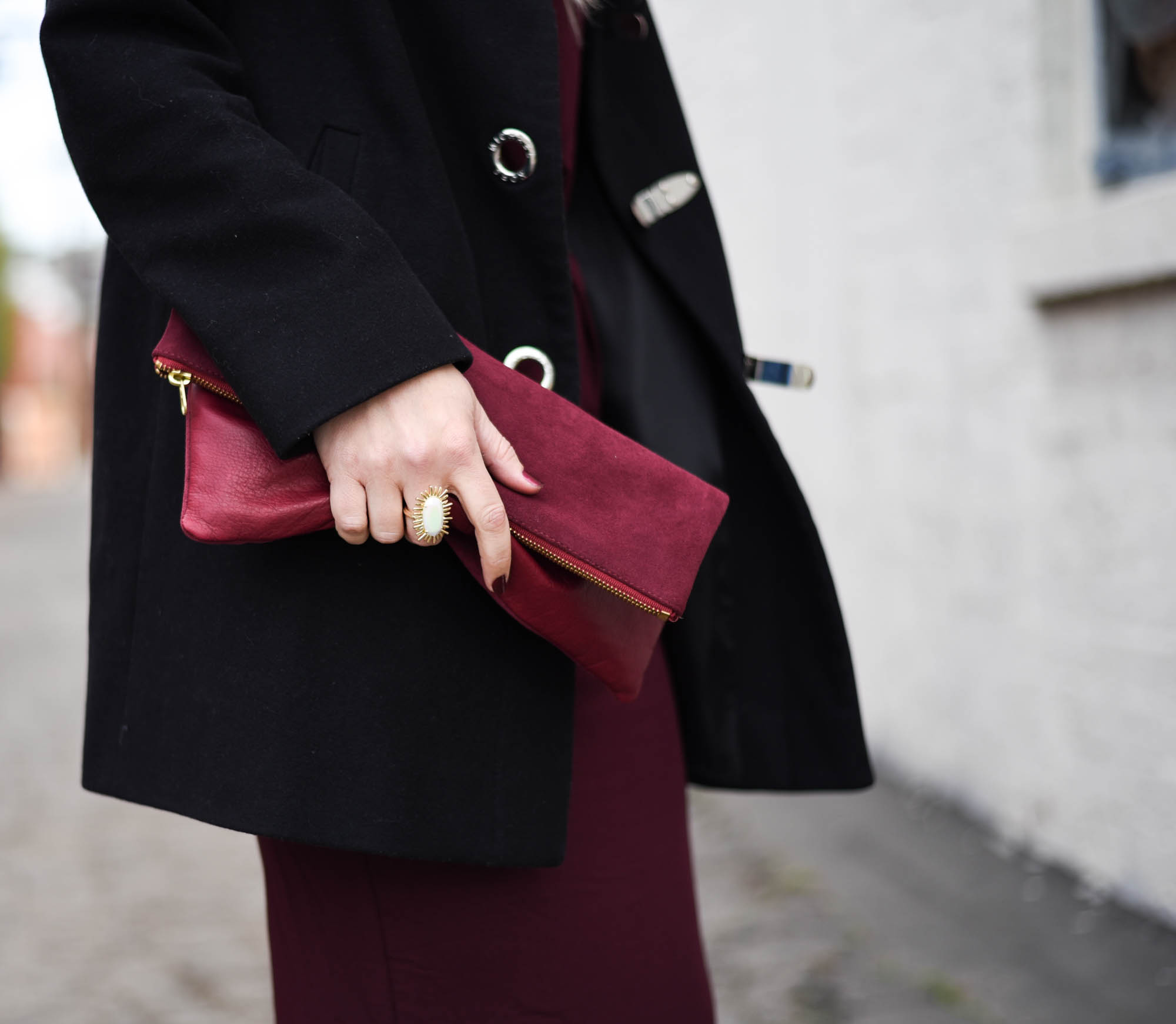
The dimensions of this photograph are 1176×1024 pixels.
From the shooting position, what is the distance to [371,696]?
964 mm

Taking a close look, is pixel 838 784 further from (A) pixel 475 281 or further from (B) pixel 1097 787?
(B) pixel 1097 787

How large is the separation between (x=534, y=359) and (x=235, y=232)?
29cm

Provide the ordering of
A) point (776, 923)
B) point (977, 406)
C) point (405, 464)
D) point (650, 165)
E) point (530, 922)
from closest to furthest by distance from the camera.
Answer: point (405, 464), point (530, 922), point (650, 165), point (776, 923), point (977, 406)

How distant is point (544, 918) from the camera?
3.47ft

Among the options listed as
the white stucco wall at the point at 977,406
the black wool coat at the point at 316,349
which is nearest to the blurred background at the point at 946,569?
the white stucco wall at the point at 977,406

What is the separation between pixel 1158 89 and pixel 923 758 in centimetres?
187

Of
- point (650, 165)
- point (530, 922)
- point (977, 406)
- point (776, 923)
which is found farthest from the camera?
point (977, 406)

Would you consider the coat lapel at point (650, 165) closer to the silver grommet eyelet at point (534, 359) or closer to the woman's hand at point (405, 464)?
the silver grommet eyelet at point (534, 359)

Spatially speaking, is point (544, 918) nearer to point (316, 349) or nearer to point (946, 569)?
point (316, 349)

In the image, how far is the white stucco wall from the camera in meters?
2.59

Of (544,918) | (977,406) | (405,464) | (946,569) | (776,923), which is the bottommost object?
(776,923)

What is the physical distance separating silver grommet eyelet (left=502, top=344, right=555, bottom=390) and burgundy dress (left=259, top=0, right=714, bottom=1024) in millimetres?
103

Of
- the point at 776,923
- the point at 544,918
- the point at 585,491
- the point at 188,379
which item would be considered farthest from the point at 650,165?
the point at 776,923

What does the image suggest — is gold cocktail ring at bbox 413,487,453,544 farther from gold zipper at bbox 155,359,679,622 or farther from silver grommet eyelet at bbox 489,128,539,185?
silver grommet eyelet at bbox 489,128,539,185
